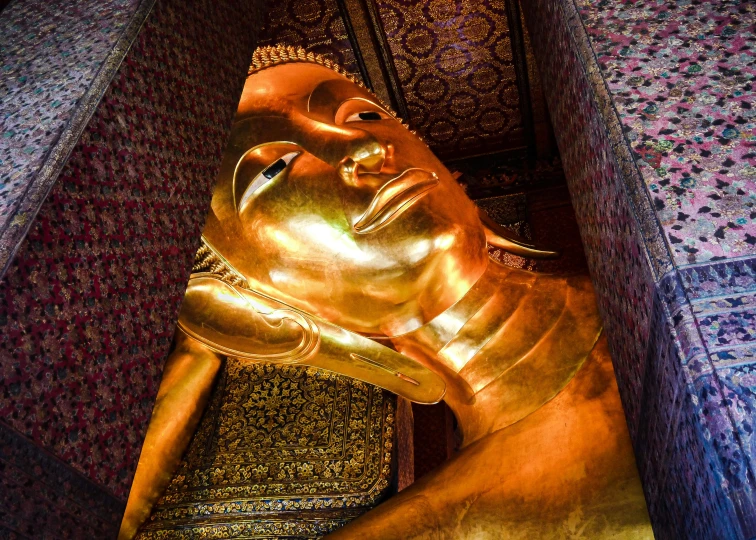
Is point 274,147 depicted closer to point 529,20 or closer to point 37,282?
point 529,20

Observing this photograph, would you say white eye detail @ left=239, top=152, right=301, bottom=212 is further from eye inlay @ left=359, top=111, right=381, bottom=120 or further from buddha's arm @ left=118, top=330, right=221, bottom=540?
buddha's arm @ left=118, top=330, right=221, bottom=540

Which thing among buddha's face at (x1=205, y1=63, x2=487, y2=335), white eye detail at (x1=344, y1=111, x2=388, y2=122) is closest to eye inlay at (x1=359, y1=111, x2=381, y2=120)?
white eye detail at (x1=344, y1=111, x2=388, y2=122)

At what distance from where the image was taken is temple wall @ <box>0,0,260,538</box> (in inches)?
39.4

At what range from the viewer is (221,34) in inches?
72.6

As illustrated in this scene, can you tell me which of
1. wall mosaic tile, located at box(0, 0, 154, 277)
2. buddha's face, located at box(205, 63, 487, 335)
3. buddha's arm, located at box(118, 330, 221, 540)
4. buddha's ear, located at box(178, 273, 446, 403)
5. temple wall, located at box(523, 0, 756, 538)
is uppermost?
wall mosaic tile, located at box(0, 0, 154, 277)

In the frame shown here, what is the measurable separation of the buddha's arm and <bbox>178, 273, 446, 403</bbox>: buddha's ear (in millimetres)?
260

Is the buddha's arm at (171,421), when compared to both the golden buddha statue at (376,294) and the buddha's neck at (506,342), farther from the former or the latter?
the buddha's neck at (506,342)

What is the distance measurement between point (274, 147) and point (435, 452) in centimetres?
139

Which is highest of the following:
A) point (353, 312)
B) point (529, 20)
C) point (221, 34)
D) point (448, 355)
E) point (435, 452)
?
point (221, 34)

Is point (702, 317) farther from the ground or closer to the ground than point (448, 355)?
farther from the ground

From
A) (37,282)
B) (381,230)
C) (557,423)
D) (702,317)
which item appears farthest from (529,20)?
(37,282)

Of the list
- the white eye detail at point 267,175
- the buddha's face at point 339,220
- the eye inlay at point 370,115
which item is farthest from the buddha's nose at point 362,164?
the eye inlay at point 370,115

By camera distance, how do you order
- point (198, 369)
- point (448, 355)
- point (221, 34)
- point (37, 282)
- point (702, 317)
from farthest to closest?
point (198, 369)
point (448, 355)
point (221, 34)
point (37, 282)
point (702, 317)

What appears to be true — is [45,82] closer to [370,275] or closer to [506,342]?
[370,275]
